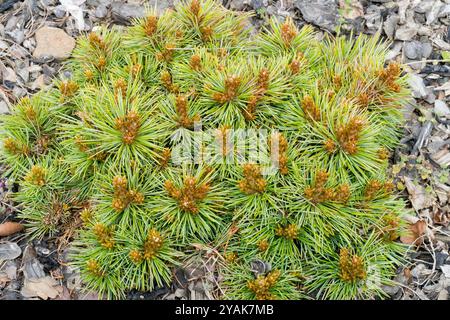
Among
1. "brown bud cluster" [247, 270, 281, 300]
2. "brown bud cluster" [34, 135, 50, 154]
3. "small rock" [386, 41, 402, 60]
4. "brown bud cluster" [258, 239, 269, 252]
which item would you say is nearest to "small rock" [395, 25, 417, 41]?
"small rock" [386, 41, 402, 60]

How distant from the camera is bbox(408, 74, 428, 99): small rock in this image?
319 cm

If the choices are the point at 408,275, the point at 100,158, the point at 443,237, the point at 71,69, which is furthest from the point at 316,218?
the point at 71,69

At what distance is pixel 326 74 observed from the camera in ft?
9.66

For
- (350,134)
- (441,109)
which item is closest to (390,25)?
(441,109)

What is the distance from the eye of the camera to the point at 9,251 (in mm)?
2818

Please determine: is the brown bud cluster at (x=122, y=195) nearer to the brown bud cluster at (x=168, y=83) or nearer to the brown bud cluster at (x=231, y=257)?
the brown bud cluster at (x=231, y=257)

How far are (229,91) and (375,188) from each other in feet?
2.95

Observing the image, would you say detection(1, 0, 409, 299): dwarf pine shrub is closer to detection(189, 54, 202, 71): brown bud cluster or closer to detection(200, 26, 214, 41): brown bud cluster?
detection(189, 54, 202, 71): brown bud cluster

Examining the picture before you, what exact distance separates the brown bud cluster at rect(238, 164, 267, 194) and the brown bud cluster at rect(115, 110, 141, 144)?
1.94 feet

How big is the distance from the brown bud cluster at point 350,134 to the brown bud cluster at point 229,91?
564 mm

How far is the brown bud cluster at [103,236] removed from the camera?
8.22 feet

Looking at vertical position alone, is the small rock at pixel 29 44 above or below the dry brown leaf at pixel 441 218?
above

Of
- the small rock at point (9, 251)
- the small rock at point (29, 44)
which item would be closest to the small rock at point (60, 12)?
the small rock at point (29, 44)
